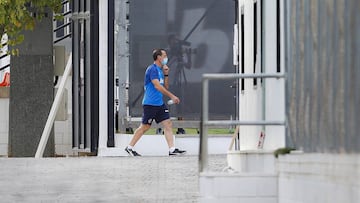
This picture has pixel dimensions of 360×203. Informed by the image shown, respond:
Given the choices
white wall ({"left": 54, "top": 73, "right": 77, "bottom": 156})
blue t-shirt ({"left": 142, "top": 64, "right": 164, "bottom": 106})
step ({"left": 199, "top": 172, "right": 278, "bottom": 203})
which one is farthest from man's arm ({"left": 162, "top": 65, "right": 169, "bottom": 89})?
step ({"left": 199, "top": 172, "right": 278, "bottom": 203})

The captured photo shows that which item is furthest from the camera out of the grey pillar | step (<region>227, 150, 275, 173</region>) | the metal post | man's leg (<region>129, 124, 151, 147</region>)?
the grey pillar

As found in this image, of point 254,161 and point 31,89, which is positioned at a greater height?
point 31,89

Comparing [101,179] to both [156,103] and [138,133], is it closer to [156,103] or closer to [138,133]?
[138,133]

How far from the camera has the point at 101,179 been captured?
15.6 m

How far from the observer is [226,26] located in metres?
22.1

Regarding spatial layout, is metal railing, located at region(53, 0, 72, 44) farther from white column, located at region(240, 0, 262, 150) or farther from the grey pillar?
white column, located at region(240, 0, 262, 150)

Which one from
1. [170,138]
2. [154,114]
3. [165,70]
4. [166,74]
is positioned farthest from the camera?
[166,74]

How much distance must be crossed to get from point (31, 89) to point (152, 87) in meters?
6.82

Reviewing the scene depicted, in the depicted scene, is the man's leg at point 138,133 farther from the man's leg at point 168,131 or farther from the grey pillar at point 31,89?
the grey pillar at point 31,89

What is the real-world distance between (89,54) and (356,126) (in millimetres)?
14749

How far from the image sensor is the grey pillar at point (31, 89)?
86.6 feet

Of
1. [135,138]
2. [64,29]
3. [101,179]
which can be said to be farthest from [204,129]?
[64,29]

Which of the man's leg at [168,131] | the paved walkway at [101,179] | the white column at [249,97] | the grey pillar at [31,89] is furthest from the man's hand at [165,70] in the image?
the grey pillar at [31,89]

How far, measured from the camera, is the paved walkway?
14.4m
